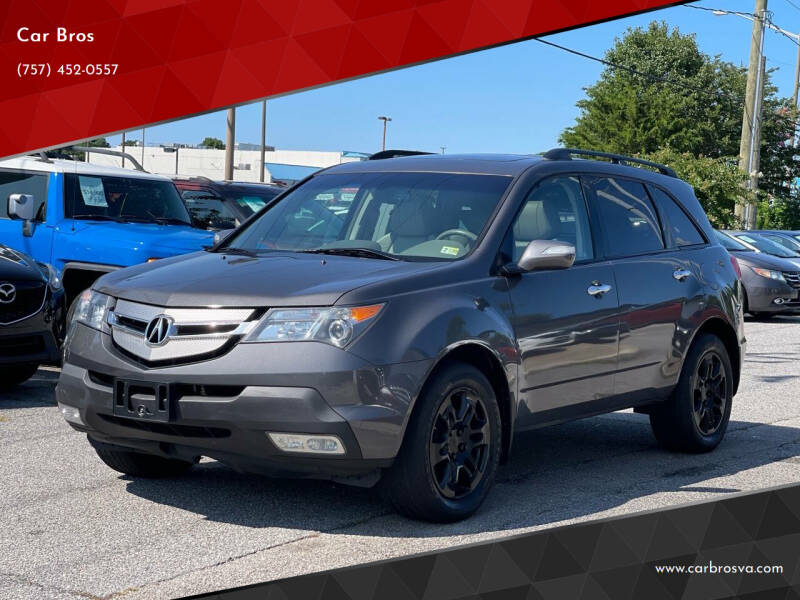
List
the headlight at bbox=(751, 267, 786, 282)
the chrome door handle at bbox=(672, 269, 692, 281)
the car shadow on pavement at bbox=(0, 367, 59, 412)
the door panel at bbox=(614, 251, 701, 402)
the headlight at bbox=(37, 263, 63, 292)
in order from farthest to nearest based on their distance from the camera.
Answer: the headlight at bbox=(751, 267, 786, 282) < the headlight at bbox=(37, 263, 63, 292) < the car shadow on pavement at bbox=(0, 367, 59, 412) < the chrome door handle at bbox=(672, 269, 692, 281) < the door panel at bbox=(614, 251, 701, 402)

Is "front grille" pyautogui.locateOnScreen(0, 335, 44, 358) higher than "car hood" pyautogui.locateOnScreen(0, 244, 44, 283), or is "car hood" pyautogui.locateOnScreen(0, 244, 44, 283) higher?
"car hood" pyautogui.locateOnScreen(0, 244, 44, 283)

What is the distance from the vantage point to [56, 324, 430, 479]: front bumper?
5043mm

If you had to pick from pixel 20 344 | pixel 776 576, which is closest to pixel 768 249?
pixel 20 344

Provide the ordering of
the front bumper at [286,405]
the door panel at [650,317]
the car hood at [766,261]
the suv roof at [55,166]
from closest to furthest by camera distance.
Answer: the front bumper at [286,405] → the door panel at [650,317] → the suv roof at [55,166] → the car hood at [766,261]

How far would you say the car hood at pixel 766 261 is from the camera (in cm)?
1945

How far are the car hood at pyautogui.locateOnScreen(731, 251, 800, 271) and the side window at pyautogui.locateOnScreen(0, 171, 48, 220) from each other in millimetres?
12157

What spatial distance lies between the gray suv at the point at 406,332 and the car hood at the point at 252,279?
0.01 metres

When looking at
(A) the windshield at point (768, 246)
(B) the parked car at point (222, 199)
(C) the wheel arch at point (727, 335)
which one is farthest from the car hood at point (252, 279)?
(A) the windshield at point (768, 246)

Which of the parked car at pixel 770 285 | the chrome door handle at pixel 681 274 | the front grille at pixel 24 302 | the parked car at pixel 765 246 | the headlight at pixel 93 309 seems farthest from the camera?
the parked car at pixel 765 246

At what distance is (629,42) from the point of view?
7219cm

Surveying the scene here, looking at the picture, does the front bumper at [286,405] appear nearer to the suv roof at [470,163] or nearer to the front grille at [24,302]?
the suv roof at [470,163]

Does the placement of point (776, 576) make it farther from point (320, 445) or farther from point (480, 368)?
point (480, 368)

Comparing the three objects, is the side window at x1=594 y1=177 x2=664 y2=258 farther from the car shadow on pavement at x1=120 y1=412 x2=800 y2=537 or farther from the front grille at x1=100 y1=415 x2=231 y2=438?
the front grille at x1=100 y1=415 x2=231 y2=438

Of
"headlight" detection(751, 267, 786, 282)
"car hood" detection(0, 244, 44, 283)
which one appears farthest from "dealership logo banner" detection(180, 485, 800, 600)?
"headlight" detection(751, 267, 786, 282)
